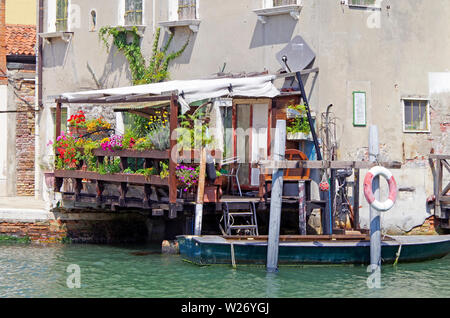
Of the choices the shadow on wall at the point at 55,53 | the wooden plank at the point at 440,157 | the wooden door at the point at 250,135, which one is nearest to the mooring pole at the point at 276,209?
the wooden door at the point at 250,135

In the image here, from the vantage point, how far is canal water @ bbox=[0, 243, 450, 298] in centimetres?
1240

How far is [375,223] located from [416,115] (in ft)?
12.3

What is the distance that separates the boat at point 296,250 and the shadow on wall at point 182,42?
16.9ft

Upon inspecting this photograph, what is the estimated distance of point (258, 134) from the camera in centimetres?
1716

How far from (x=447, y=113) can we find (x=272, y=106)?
3.70m

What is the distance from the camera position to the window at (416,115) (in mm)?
16781

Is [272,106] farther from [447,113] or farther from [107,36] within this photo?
[107,36]

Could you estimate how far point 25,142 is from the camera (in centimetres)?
2208

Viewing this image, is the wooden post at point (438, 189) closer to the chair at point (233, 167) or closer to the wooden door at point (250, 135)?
the wooden door at point (250, 135)

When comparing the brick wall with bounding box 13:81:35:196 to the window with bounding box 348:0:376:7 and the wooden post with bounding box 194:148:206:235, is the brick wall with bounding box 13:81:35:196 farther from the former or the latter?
the window with bounding box 348:0:376:7

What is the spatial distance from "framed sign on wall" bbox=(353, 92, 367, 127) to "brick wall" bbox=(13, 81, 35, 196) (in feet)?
31.2

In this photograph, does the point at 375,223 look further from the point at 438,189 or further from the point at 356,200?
the point at 438,189

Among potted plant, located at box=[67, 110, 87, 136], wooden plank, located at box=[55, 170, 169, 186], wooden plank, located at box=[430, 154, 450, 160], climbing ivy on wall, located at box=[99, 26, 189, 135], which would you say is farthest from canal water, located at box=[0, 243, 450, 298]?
climbing ivy on wall, located at box=[99, 26, 189, 135]
